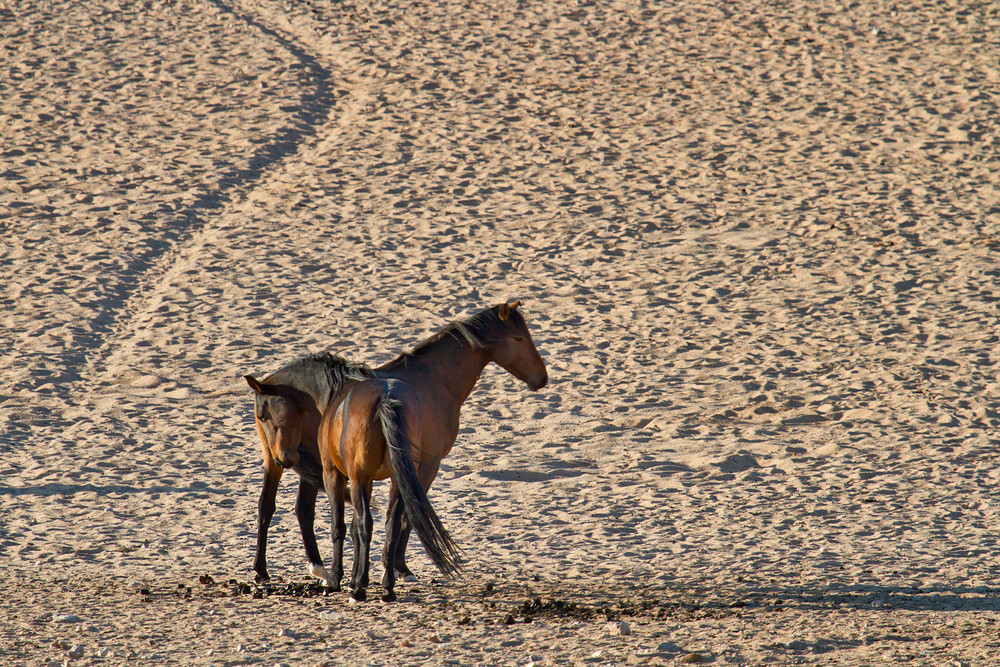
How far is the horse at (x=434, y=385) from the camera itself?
6.27m

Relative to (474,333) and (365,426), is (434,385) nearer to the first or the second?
(474,333)

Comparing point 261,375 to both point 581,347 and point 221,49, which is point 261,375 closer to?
point 581,347

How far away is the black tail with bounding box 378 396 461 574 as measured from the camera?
566 centimetres

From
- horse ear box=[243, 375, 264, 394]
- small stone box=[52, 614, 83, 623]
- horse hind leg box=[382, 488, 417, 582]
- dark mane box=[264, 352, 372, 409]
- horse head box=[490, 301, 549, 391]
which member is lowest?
small stone box=[52, 614, 83, 623]

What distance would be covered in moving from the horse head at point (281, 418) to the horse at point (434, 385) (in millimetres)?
106

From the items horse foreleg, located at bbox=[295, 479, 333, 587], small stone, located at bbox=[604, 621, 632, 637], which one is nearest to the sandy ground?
small stone, located at bbox=[604, 621, 632, 637]

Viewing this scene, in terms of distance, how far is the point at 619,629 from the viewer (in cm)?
530

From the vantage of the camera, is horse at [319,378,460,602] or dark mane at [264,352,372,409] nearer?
horse at [319,378,460,602]

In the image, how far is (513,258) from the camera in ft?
40.2

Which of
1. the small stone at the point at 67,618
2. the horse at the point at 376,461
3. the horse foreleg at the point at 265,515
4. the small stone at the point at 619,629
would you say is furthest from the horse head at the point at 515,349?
the small stone at the point at 67,618

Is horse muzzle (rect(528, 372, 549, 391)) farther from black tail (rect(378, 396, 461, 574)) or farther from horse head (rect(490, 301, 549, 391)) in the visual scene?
black tail (rect(378, 396, 461, 574))

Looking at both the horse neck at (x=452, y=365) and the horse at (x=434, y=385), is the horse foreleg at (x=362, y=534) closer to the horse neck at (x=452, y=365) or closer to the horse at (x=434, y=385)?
the horse at (x=434, y=385)

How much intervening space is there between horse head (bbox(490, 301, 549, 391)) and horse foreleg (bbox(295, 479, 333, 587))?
4.41ft

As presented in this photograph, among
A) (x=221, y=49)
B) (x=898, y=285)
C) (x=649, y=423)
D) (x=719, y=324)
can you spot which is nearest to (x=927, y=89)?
(x=898, y=285)
